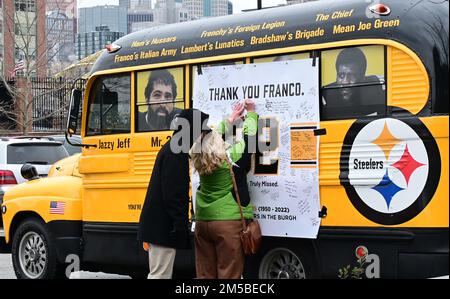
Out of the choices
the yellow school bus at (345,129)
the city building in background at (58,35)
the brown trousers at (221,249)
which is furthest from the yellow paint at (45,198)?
the city building in background at (58,35)

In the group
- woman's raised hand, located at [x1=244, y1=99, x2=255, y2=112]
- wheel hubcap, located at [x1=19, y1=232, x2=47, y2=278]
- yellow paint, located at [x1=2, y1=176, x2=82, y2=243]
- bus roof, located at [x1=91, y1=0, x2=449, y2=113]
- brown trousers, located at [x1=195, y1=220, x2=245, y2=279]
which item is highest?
bus roof, located at [x1=91, y1=0, x2=449, y2=113]

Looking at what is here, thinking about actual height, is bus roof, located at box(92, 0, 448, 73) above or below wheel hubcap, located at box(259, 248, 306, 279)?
above

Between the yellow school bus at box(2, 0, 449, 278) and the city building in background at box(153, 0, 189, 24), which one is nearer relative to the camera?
the yellow school bus at box(2, 0, 449, 278)

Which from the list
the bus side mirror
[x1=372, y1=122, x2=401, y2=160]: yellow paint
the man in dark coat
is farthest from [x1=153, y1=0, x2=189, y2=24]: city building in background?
[x1=372, y1=122, x2=401, y2=160]: yellow paint

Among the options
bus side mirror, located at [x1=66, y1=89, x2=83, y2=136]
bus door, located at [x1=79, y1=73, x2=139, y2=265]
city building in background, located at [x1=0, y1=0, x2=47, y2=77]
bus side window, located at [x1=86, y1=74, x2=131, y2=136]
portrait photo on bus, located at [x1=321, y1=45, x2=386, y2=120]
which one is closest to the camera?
portrait photo on bus, located at [x1=321, y1=45, x2=386, y2=120]

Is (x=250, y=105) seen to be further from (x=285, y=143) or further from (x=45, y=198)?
(x=45, y=198)

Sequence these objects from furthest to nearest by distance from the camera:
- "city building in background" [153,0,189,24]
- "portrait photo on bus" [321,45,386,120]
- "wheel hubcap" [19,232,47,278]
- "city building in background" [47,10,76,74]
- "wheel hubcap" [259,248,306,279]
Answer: "city building in background" [47,10,76,74], "city building in background" [153,0,189,24], "wheel hubcap" [19,232,47,278], "wheel hubcap" [259,248,306,279], "portrait photo on bus" [321,45,386,120]

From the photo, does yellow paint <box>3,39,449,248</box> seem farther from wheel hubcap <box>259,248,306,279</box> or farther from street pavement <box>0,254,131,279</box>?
street pavement <box>0,254,131,279</box>

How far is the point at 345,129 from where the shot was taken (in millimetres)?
7973

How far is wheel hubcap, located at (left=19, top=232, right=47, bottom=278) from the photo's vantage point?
10797 mm

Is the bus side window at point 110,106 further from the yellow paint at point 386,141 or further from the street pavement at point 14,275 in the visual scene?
the yellow paint at point 386,141

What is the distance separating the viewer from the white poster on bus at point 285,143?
27.0 feet
